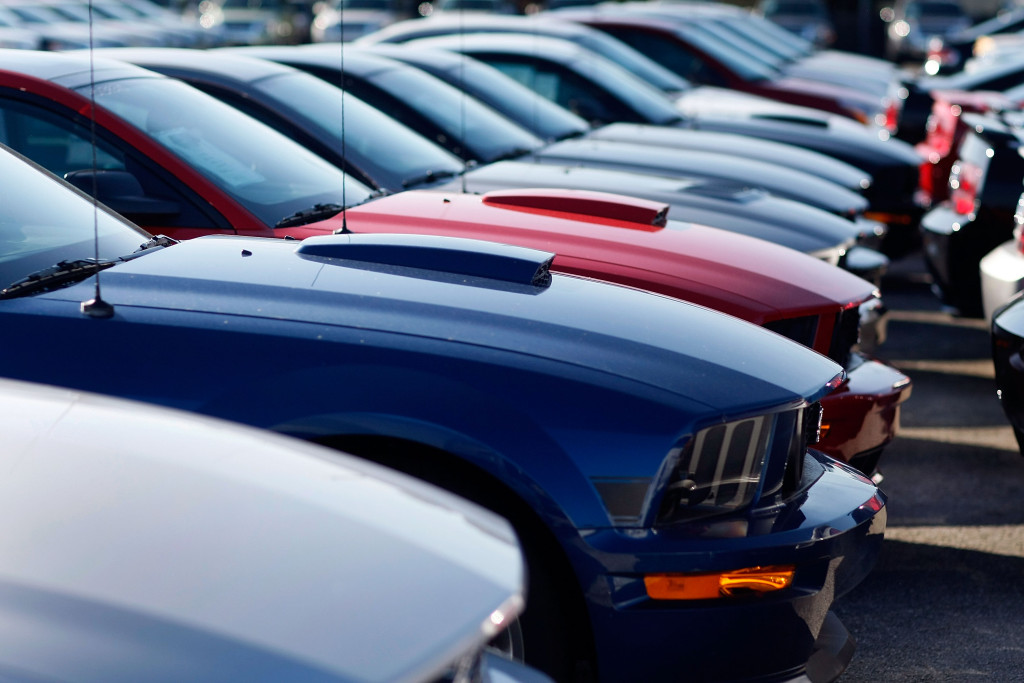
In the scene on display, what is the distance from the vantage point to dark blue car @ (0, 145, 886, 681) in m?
2.54

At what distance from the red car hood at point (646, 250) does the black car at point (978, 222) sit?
2.21 m

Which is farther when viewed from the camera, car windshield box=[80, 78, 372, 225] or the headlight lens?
car windshield box=[80, 78, 372, 225]

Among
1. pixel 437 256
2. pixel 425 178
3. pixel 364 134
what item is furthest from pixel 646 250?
pixel 364 134

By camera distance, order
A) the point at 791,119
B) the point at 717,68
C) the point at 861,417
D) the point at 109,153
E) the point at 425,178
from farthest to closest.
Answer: the point at 717,68 → the point at 791,119 → the point at 425,178 → the point at 109,153 → the point at 861,417

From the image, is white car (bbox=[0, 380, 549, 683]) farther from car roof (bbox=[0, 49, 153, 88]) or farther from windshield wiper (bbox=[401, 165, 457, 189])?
windshield wiper (bbox=[401, 165, 457, 189])

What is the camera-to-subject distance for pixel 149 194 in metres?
4.21

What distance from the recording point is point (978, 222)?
6570 millimetres

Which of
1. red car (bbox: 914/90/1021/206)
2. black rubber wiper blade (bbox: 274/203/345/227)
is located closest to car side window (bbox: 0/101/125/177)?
black rubber wiper blade (bbox: 274/203/345/227)

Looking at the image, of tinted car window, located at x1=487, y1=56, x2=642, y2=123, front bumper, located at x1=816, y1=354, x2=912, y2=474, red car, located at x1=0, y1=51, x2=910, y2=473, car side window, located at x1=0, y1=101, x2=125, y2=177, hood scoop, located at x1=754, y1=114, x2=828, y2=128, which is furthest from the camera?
hood scoop, located at x1=754, y1=114, x2=828, y2=128

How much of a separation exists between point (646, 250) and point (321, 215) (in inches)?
44.8

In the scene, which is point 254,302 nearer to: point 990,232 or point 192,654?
point 192,654

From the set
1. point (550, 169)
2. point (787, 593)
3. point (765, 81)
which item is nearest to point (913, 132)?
point (765, 81)

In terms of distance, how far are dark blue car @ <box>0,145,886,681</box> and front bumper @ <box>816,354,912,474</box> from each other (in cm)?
101

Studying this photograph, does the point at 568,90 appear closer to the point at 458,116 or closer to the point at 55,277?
the point at 458,116
